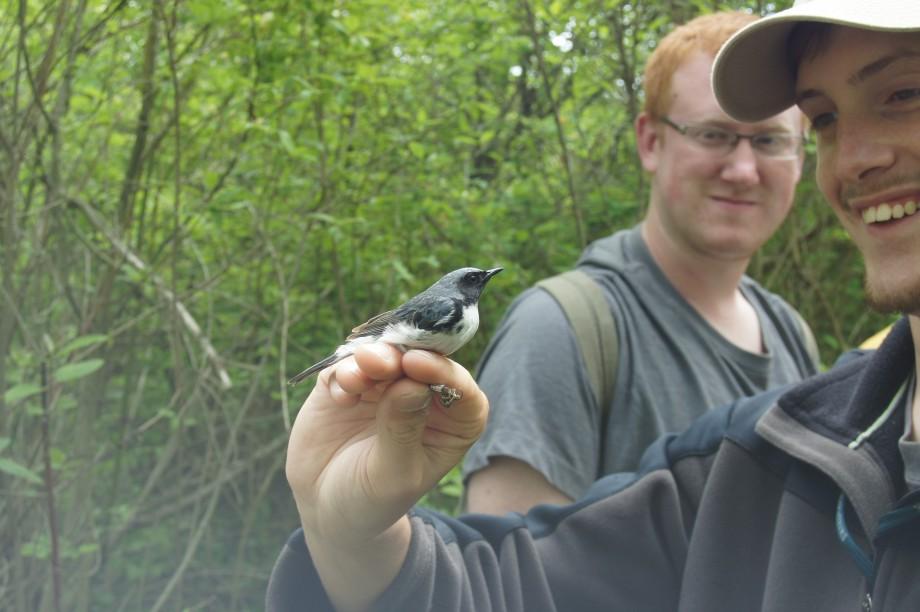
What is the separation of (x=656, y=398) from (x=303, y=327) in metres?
3.81

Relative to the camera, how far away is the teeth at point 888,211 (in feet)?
5.53

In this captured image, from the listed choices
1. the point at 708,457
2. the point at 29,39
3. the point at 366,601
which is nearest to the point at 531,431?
the point at 708,457

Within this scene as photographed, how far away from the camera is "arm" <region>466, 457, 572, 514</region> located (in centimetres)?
222

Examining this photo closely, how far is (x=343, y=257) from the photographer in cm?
547

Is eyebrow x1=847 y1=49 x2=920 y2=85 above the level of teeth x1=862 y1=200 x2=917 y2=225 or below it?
above

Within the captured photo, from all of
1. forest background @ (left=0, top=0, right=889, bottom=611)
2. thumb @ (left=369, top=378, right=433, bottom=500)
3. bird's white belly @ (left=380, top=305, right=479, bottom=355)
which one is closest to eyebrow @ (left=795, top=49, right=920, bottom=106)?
bird's white belly @ (left=380, top=305, right=479, bottom=355)

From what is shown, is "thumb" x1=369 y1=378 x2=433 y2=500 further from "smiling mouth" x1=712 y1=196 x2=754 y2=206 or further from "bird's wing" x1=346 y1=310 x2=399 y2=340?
"smiling mouth" x1=712 y1=196 x2=754 y2=206

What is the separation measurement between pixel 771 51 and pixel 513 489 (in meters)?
1.20

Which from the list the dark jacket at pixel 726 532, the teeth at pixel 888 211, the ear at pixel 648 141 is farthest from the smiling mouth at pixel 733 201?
the teeth at pixel 888 211

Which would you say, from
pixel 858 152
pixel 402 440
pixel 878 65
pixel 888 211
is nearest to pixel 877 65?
pixel 878 65

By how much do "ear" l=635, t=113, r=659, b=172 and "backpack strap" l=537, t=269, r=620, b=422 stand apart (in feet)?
2.22

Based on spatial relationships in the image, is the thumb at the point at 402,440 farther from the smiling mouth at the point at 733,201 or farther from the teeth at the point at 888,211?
the smiling mouth at the point at 733,201

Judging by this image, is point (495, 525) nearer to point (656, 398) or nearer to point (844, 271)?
point (656, 398)

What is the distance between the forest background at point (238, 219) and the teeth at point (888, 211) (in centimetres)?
252
